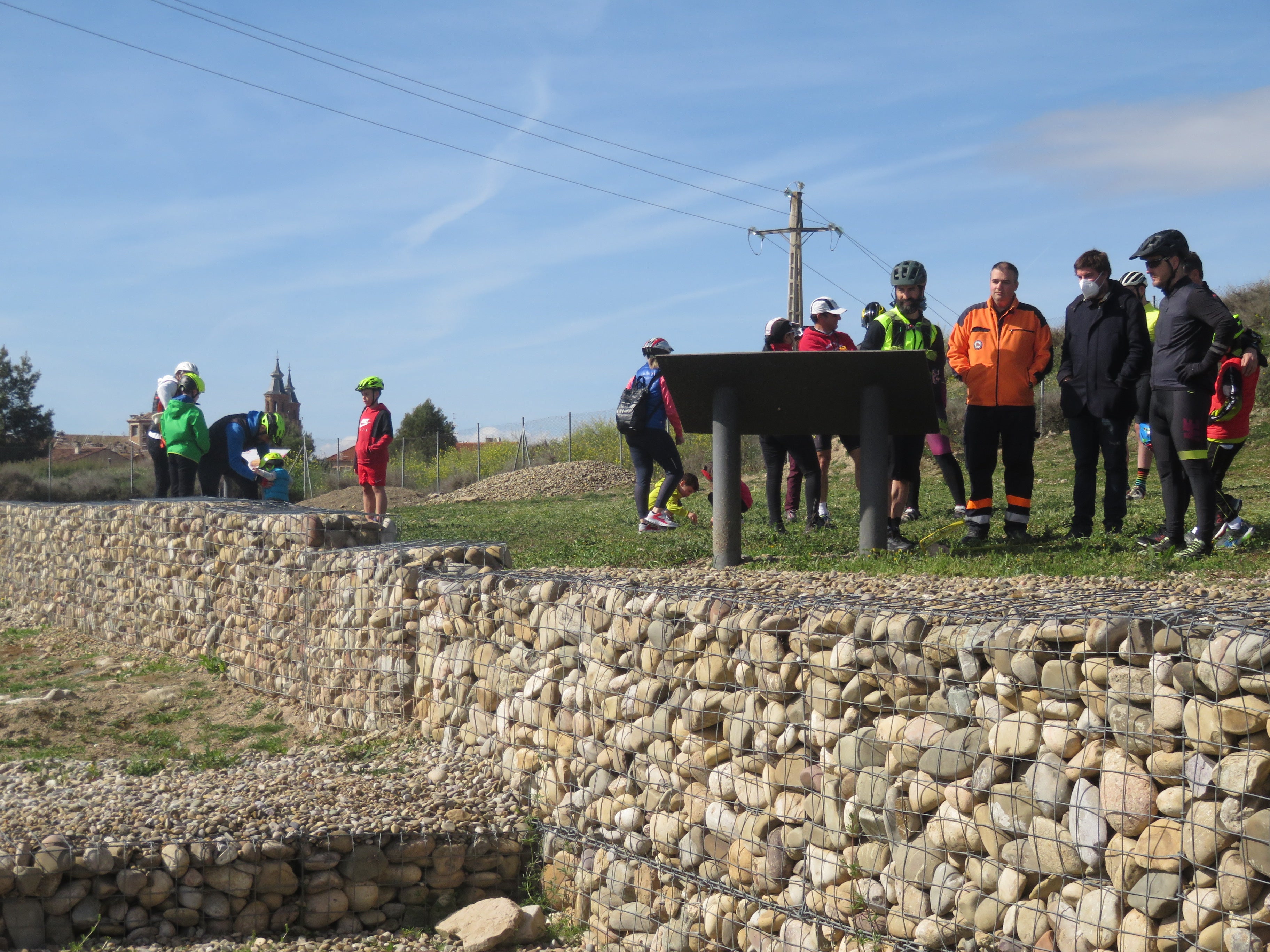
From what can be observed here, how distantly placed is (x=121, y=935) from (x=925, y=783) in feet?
11.8

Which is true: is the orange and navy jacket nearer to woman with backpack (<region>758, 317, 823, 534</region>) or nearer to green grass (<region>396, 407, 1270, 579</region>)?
green grass (<region>396, 407, 1270, 579</region>)

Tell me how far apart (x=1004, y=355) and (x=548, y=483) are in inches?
713

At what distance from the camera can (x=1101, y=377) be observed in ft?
26.9

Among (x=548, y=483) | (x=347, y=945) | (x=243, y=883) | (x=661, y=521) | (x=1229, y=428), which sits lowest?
(x=347, y=945)

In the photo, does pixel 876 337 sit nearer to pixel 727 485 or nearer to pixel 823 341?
pixel 823 341

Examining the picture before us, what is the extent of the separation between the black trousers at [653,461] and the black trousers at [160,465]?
17.1 feet

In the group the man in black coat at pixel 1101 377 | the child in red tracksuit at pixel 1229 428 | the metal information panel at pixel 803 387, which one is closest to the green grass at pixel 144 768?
the metal information panel at pixel 803 387

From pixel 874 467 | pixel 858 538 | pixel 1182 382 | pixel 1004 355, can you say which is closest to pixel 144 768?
pixel 874 467

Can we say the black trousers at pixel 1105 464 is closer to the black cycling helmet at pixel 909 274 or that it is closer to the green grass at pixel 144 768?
the black cycling helmet at pixel 909 274

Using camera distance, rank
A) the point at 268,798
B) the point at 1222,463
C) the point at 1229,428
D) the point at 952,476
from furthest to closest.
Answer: the point at 952,476 < the point at 1222,463 < the point at 1229,428 < the point at 268,798

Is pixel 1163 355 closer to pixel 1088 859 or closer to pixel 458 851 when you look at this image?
pixel 1088 859

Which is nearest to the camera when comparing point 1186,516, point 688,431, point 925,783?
point 925,783

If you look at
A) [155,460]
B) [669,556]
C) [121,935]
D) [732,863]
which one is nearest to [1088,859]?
[732,863]

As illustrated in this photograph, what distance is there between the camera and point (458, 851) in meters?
5.46
